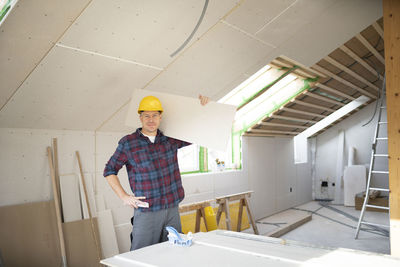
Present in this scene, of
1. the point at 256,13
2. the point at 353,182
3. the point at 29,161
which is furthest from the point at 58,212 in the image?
the point at 353,182

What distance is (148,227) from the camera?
2141 mm

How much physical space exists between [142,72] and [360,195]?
19.7ft

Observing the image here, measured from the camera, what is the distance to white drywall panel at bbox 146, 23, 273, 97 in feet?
9.18

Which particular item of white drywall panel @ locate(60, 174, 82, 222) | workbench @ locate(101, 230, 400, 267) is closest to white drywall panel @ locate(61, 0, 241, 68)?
white drywall panel @ locate(60, 174, 82, 222)

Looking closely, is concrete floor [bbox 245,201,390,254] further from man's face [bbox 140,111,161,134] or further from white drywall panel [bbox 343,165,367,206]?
man's face [bbox 140,111,161,134]

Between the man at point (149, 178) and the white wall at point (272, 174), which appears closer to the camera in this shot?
the man at point (149, 178)

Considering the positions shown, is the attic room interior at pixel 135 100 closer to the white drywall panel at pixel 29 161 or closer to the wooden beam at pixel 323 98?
the white drywall panel at pixel 29 161

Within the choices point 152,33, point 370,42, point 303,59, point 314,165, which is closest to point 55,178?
point 152,33

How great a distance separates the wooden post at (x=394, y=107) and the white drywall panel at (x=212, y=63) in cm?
102

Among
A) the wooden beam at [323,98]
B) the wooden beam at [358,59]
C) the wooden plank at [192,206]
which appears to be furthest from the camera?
the wooden beam at [323,98]

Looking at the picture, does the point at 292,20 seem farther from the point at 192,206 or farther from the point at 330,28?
the point at 192,206

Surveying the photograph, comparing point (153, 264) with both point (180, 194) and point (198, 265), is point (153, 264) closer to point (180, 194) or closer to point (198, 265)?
point (198, 265)

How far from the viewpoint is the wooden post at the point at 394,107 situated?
2.70 m

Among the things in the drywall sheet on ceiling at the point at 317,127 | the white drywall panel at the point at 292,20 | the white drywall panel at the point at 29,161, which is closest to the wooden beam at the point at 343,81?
the drywall sheet on ceiling at the point at 317,127
